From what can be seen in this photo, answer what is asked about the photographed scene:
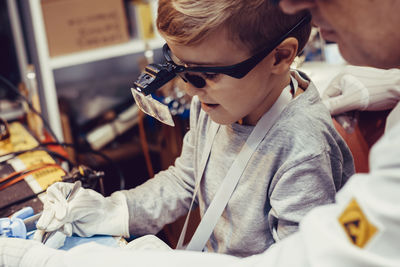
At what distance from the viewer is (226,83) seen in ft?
2.62

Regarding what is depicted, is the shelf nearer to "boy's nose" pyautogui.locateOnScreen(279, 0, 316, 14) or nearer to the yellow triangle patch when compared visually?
"boy's nose" pyautogui.locateOnScreen(279, 0, 316, 14)

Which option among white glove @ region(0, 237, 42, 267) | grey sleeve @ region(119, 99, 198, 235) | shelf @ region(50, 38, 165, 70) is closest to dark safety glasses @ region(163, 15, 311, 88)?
grey sleeve @ region(119, 99, 198, 235)

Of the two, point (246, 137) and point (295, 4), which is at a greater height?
point (295, 4)

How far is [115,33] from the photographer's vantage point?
184cm

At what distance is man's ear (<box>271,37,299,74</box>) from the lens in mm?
775

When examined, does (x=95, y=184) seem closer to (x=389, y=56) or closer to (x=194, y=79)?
(x=194, y=79)

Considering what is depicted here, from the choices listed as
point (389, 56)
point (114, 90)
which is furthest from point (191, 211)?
point (114, 90)

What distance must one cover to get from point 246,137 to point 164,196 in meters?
0.24

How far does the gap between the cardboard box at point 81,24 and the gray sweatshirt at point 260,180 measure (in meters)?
0.92

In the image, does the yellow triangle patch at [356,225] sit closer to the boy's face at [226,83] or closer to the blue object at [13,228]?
the boy's face at [226,83]

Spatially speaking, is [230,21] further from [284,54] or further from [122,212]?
[122,212]

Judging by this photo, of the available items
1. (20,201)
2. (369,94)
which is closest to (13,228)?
(20,201)

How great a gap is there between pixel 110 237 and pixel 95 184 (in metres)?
0.16

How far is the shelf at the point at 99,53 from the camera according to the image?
5.69ft
